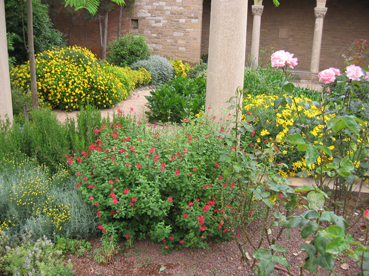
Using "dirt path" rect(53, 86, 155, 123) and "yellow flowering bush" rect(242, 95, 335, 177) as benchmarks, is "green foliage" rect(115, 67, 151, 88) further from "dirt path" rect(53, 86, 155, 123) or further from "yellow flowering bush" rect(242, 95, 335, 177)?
"yellow flowering bush" rect(242, 95, 335, 177)

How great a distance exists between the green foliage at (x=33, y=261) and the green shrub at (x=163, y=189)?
13.9 inches

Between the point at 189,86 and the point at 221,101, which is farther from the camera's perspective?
the point at 189,86

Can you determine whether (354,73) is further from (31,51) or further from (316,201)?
(31,51)

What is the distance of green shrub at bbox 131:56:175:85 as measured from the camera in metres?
10.4

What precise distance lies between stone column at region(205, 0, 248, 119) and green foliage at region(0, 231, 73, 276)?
172 centimetres

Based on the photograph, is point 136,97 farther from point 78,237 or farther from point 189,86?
point 78,237

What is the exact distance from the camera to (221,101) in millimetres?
2979

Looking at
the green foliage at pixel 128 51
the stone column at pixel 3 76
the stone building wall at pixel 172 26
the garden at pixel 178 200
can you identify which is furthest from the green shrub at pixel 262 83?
the stone building wall at pixel 172 26

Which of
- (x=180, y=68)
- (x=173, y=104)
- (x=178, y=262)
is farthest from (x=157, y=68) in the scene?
(x=178, y=262)

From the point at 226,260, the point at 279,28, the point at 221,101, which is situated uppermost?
the point at 279,28

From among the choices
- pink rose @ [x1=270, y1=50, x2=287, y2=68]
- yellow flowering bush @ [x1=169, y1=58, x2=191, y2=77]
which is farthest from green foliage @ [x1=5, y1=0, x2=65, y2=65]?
pink rose @ [x1=270, y1=50, x2=287, y2=68]

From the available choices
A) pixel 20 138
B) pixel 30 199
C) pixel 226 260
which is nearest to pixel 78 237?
pixel 30 199

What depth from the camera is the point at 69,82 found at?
6.21 metres

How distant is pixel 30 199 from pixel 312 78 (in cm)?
1169
